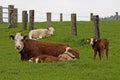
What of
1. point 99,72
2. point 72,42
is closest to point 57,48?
point 99,72

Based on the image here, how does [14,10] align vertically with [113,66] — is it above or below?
above

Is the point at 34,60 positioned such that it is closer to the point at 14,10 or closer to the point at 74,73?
the point at 74,73

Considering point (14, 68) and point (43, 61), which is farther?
point (43, 61)

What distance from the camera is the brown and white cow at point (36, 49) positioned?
15.3 meters

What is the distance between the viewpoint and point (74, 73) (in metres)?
11.6

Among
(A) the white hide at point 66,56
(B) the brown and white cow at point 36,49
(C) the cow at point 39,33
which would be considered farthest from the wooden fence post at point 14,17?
(A) the white hide at point 66,56

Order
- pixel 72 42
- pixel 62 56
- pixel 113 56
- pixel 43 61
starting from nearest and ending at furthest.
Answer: pixel 43 61
pixel 62 56
pixel 113 56
pixel 72 42

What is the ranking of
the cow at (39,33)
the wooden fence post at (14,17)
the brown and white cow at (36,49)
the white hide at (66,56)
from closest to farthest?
the white hide at (66,56) < the brown and white cow at (36,49) < the cow at (39,33) < the wooden fence post at (14,17)

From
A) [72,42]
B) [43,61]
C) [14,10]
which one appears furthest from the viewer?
[14,10]

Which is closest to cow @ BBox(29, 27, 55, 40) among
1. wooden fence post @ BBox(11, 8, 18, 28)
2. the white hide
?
wooden fence post @ BBox(11, 8, 18, 28)

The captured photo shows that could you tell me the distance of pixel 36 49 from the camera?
50.3 ft

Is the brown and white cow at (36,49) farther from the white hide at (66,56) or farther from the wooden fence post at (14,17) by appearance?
the wooden fence post at (14,17)

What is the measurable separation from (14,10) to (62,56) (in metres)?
18.6

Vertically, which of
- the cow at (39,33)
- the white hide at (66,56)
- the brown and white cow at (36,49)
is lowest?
the white hide at (66,56)
